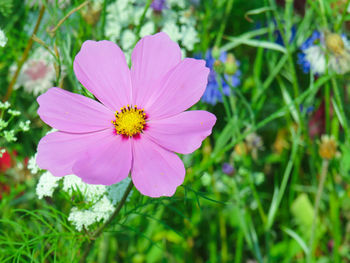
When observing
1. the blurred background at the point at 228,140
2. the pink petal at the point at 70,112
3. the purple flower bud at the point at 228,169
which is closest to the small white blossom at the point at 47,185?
the pink petal at the point at 70,112

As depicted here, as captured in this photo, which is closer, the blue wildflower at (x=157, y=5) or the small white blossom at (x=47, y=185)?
the small white blossom at (x=47, y=185)

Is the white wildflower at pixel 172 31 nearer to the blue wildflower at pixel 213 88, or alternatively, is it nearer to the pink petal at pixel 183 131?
the blue wildflower at pixel 213 88

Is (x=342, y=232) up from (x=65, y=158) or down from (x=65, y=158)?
down

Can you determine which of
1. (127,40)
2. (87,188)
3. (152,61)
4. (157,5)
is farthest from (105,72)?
(157,5)

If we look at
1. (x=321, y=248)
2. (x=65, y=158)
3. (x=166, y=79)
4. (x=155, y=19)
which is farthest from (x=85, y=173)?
(x=321, y=248)

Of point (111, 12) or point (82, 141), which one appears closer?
point (82, 141)

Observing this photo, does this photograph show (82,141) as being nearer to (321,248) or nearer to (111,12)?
(111,12)

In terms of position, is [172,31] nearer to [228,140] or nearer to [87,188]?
[228,140]
